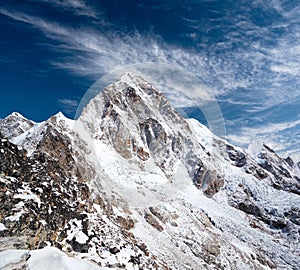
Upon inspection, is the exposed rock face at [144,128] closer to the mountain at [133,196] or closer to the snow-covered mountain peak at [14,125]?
the mountain at [133,196]

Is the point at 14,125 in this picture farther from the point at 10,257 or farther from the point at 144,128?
the point at 10,257

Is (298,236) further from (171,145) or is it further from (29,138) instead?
(29,138)

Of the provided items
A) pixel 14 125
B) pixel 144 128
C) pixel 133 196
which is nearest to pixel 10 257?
pixel 133 196

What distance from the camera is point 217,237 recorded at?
6062 cm

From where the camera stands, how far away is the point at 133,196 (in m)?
60.3

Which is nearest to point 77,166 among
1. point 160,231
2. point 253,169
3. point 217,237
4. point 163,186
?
point 160,231

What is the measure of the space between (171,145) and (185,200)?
31.1 meters

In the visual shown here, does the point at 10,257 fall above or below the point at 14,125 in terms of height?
below

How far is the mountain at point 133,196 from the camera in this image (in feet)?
89.2

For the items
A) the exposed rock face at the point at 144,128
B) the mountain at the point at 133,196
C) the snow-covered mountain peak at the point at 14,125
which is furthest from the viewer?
the snow-covered mountain peak at the point at 14,125

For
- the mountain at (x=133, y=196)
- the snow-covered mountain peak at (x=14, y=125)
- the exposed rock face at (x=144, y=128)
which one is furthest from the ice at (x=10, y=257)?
the snow-covered mountain peak at (x=14, y=125)

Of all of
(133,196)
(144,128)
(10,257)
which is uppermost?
(144,128)

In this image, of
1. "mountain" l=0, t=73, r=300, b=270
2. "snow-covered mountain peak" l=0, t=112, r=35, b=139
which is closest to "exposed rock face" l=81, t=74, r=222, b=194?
"mountain" l=0, t=73, r=300, b=270

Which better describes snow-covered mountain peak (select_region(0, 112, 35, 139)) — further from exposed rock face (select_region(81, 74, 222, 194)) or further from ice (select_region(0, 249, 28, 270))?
ice (select_region(0, 249, 28, 270))
